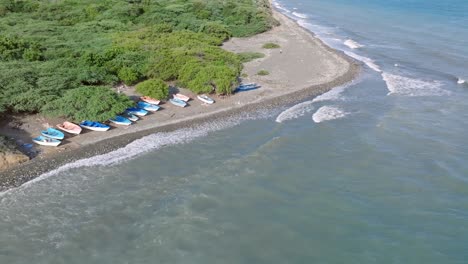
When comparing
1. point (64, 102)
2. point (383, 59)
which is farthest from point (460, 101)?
point (64, 102)

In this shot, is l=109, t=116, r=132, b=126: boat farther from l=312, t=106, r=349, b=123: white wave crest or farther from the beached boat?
l=312, t=106, r=349, b=123: white wave crest

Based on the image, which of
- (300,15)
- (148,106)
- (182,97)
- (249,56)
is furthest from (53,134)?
(300,15)

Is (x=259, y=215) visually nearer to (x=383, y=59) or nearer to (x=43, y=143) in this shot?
(x=43, y=143)

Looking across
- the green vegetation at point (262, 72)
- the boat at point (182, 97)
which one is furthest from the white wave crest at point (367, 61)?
the boat at point (182, 97)

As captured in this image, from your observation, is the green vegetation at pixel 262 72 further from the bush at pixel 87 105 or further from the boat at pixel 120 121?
the boat at pixel 120 121

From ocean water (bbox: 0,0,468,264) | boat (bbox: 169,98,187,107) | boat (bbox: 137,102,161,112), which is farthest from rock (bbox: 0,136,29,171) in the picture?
boat (bbox: 169,98,187,107)

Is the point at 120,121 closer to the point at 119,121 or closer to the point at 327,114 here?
the point at 119,121
